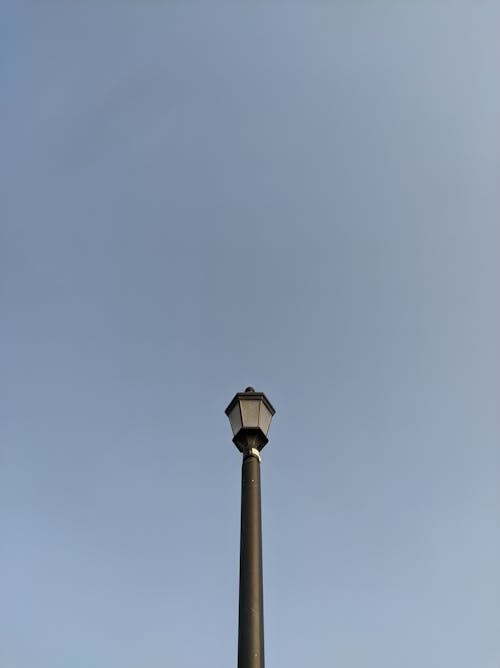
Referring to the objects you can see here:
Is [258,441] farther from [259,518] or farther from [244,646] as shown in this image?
[244,646]

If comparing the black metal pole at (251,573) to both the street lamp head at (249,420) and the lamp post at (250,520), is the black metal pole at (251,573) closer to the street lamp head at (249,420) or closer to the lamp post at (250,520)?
the lamp post at (250,520)

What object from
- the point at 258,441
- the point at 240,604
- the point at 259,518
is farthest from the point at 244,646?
the point at 258,441

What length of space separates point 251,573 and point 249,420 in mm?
1786

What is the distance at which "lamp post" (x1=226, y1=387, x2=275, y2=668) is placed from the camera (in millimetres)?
6047

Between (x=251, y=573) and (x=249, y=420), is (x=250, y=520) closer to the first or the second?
(x=251, y=573)

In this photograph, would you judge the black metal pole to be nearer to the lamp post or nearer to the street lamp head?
the lamp post

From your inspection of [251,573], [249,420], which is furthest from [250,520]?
[249,420]

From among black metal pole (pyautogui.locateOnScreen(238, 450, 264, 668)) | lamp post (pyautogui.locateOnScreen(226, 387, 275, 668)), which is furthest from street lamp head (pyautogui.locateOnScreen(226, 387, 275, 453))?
black metal pole (pyautogui.locateOnScreen(238, 450, 264, 668))

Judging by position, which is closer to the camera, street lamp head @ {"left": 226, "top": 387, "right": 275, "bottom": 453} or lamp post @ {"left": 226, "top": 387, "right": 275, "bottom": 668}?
lamp post @ {"left": 226, "top": 387, "right": 275, "bottom": 668}

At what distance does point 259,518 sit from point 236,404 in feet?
4.69

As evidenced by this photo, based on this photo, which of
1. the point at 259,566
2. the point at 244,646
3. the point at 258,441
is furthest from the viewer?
the point at 258,441

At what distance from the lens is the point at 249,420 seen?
7789 mm


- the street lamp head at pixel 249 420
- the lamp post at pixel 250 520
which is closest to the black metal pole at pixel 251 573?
the lamp post at pixel 250 520

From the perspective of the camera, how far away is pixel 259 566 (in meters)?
6.68
